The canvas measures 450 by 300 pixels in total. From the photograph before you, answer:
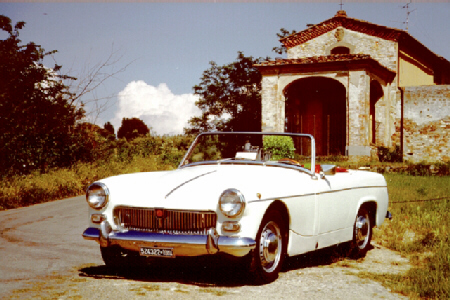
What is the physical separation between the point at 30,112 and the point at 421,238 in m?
10.5

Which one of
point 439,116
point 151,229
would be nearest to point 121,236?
point 151,229

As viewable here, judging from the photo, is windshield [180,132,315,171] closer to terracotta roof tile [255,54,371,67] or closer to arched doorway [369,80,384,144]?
terracotta roof tile [255,54,371,67]

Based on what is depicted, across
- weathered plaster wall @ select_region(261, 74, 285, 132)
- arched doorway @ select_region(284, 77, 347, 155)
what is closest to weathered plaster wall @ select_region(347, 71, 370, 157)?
arched doorway @ select_region(284, 77, 347, 155)

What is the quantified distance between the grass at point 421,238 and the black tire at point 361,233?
0.45m

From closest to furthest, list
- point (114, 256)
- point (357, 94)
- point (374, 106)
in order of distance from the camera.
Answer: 1. point (114, 256)
2. point (357, 94)
3. point (374, 106)

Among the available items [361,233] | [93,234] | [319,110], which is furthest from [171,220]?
[319,110]

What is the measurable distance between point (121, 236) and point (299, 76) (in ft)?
64.1

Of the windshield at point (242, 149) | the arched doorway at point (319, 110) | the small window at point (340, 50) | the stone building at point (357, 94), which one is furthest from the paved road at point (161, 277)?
the small window at point (340, 50)

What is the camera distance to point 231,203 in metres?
4.73

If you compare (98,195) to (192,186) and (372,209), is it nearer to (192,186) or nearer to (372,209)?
(192,186)

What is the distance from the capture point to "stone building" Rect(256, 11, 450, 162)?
2288 cm

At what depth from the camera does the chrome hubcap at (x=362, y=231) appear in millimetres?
6626

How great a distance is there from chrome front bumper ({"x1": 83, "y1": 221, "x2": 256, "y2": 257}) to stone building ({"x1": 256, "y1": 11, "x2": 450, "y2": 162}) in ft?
55.4

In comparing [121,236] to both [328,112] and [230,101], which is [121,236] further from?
[230,101]
